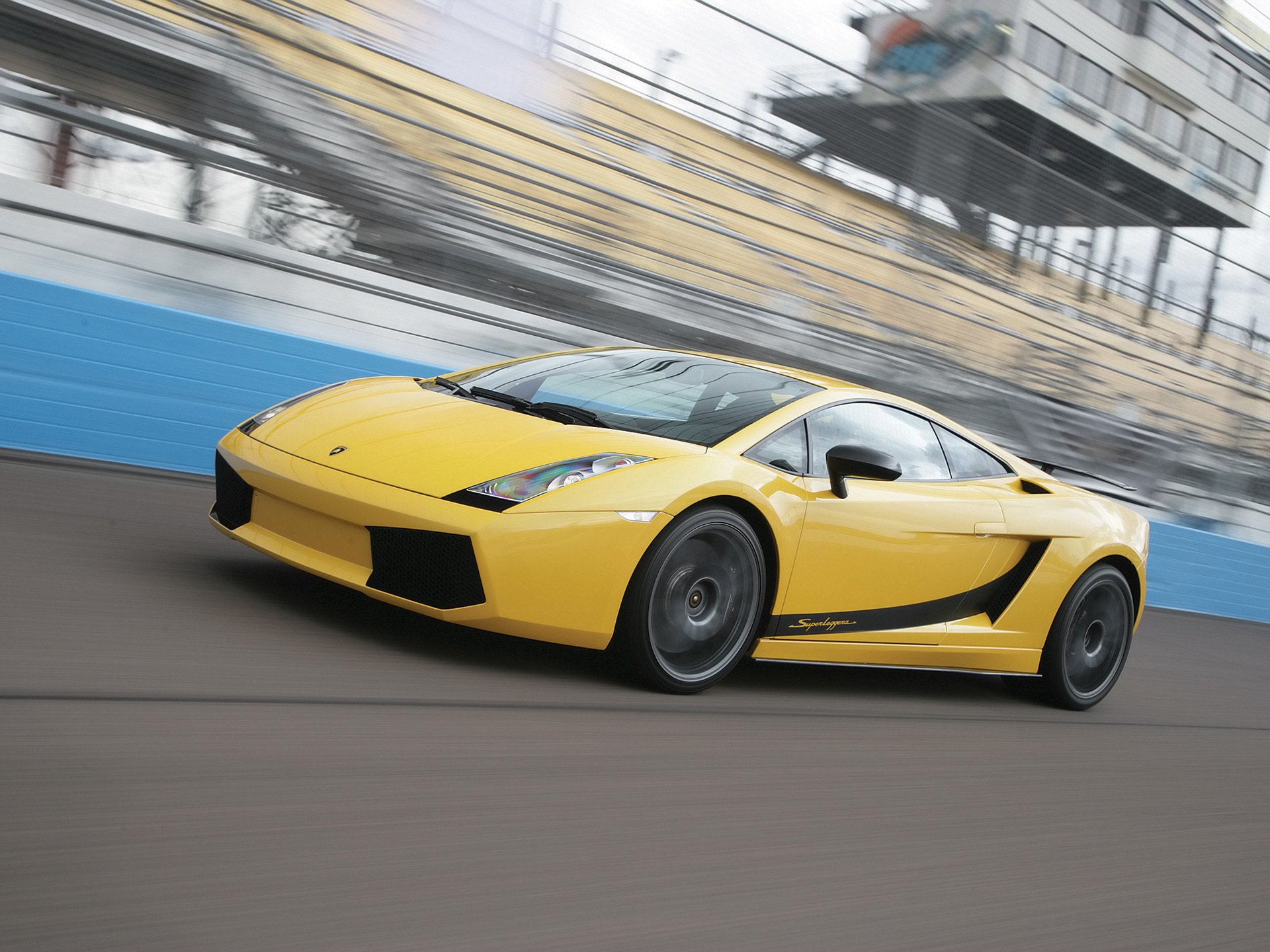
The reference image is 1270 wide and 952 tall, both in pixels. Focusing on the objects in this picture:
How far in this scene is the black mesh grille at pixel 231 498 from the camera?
13.2 ft

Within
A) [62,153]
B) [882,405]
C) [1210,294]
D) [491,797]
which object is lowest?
[491,797]

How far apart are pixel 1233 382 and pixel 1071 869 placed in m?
12.9

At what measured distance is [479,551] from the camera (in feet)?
11.6

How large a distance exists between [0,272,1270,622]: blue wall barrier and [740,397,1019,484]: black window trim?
11.4ft

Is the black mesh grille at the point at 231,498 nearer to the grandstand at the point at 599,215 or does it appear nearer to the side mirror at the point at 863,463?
the side mirror at the point at 863,463

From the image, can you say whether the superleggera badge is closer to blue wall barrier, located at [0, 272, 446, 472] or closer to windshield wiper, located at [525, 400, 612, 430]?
windshield wiper, located at [525, 400, 612, 430]

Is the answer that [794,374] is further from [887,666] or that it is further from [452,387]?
[452,387]

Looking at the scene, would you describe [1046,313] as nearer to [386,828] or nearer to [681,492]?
[681,492]

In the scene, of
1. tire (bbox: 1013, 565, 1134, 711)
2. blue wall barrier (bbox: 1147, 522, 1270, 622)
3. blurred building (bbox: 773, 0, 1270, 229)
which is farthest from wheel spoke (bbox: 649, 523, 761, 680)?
blue wall barrier (bbox: 1147, 522, 1270, 622)

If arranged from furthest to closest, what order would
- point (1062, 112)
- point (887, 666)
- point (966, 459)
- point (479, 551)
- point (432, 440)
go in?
point (1062, 112) < point (966, 459) < point (887, 666) < point (432, 440) < point (479, 551)

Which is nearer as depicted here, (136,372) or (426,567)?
(426,567)

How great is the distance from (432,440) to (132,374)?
125 inches

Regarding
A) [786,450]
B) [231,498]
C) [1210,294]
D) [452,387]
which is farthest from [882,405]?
[1210,294]

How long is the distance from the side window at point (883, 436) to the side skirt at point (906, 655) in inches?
22.6
